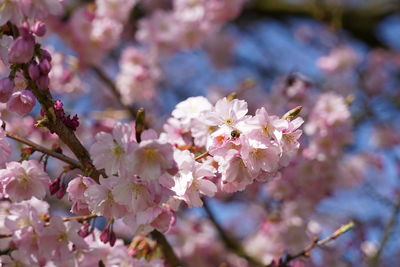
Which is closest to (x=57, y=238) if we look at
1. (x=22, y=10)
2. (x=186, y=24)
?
(x=22, y=10)

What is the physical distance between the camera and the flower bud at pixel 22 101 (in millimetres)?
1670

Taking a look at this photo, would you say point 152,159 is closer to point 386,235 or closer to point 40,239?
point 40,239

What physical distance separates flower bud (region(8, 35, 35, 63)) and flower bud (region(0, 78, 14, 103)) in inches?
3.4

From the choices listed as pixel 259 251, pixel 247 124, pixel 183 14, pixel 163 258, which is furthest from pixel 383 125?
pixel 247 124

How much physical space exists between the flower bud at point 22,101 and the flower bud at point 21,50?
0.45ft

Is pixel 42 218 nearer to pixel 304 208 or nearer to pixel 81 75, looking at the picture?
pixel 304 208

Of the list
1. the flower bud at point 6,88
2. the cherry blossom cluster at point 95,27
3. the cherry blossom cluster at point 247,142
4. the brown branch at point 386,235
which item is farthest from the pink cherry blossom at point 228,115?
the cherry blossom cluster at point 95,27

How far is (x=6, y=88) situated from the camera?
1629mm

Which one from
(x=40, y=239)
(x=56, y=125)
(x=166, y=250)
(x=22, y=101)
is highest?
(x=22, y=101)

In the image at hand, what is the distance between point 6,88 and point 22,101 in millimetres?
70

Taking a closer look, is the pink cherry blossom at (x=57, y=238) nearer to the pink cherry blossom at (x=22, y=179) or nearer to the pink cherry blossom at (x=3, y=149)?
the pink cherry blossom at (x=22, y=179)

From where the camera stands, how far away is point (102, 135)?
1.59 meters

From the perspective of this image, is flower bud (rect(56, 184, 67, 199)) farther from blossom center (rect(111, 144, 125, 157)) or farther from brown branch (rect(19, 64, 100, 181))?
blossom center (rect(111, 144, 125, 157))

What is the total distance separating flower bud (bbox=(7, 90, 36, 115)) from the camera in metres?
1.67
